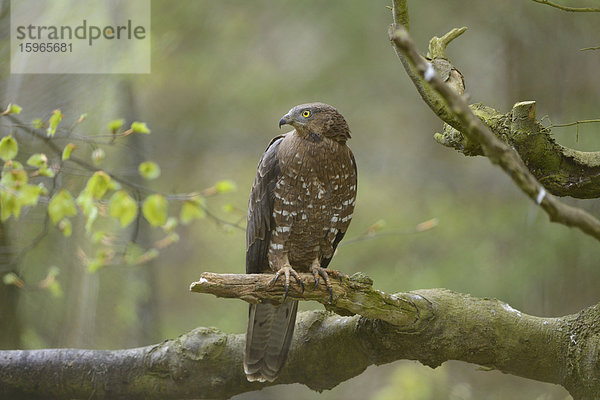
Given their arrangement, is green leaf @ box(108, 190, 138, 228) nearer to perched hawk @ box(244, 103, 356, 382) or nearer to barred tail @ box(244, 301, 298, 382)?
perched hawk @ box(244, 103, 356, 382)

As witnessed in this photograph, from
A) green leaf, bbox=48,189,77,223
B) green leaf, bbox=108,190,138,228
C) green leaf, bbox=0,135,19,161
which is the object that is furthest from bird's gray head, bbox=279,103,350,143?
green leaf, bbox=0,135,19,161

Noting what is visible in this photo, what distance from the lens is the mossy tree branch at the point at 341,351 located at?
96.7 inches

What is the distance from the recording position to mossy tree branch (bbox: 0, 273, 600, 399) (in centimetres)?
246

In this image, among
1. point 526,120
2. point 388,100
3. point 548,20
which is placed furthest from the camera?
point 388,100

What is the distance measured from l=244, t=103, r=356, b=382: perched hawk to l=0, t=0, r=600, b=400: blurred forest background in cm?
103

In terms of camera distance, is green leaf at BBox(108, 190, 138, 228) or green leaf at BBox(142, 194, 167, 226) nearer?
green leaf at BBox(108, 190, 138, 228)

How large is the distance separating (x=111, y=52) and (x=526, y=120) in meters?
3.57

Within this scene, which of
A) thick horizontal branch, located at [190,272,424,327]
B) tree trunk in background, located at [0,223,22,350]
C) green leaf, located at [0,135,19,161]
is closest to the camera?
thick horizontal branch, located at [190,272,424,327]

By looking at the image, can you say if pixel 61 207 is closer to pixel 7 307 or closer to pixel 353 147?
pixel 7 307

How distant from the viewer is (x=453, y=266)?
18.4 ft

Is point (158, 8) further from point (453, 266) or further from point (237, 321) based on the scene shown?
point (453, 266)

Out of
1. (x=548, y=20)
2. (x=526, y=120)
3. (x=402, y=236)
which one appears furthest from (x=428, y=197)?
(x=526, y=120)

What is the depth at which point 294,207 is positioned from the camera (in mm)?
2992

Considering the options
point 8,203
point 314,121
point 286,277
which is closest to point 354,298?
point 286,277
